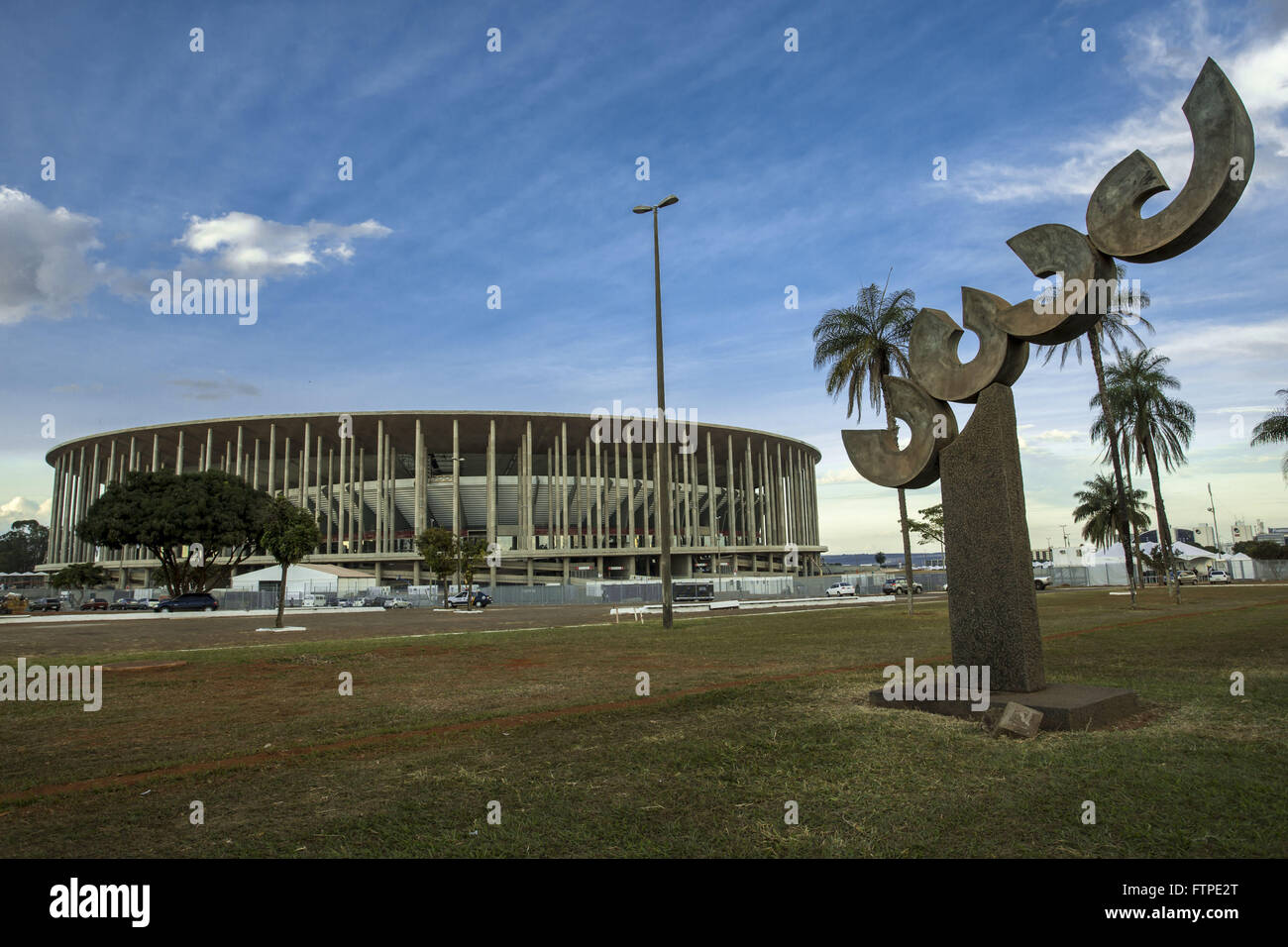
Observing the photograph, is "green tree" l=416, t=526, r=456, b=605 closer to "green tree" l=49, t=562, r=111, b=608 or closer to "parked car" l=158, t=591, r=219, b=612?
"parked car" l=158, t=591, r=219, b=612

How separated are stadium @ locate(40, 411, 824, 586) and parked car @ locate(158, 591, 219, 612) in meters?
22.9

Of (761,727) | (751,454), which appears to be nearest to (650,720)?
(761,727)

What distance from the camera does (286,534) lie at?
1195 inches

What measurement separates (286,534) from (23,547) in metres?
146

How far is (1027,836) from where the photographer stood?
14.4ft

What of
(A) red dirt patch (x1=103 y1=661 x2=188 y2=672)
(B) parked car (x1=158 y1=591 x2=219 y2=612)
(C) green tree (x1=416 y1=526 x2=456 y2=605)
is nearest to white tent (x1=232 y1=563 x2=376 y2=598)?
(B) parked car (x1=158 y1=591 x2=219 y2=612)

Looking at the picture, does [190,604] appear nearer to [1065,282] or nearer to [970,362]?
[970,362]

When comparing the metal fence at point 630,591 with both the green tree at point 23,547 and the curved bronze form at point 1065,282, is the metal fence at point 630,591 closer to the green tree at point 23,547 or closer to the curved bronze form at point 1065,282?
the curved bronze form at point 1065,282

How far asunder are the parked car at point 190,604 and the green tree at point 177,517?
383 cm

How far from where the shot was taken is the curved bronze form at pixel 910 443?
30.4 feet

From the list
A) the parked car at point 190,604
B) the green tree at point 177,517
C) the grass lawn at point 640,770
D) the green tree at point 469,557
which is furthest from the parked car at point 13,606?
the grass lawn at point 640,770
